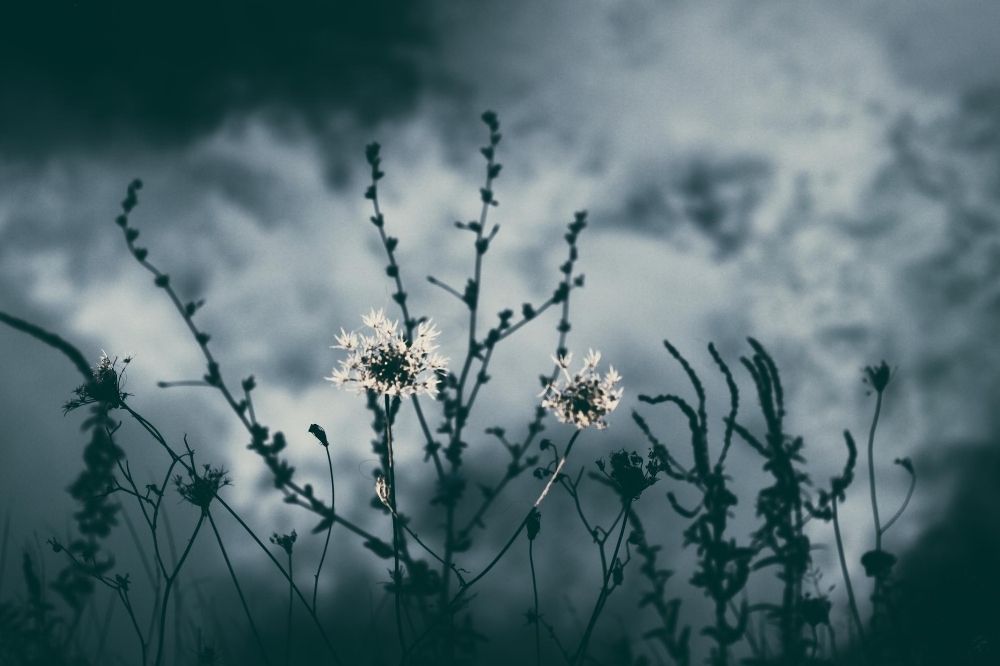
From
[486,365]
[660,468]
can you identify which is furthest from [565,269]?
[660,468]

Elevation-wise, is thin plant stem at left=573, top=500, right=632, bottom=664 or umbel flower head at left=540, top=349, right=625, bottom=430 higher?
umbel flower head at left=540, top=349, right=625, bottom=430

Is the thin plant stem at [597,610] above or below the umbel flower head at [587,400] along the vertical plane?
below

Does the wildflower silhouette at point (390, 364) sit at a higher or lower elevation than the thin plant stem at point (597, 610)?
higher

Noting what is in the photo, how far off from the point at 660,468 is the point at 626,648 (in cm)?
147

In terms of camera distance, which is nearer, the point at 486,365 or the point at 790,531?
the point at 790,531

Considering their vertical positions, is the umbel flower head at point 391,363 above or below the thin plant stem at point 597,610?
above

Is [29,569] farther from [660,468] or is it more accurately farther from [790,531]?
[790,531]

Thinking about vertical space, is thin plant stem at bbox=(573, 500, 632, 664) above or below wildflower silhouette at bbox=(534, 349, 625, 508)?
below

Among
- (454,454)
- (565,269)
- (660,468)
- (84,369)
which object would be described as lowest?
(84,369)

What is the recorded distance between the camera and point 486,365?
5.65 meters

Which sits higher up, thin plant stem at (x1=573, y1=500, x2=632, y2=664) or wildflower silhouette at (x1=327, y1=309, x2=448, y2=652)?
wildflower silhouette at (x1=327, y1=309, x2=448, y2=652)

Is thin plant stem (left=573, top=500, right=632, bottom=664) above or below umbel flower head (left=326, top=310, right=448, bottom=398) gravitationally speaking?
below

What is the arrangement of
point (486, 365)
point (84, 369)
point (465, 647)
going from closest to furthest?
point (84, 369), point (465, 647), point (486, 365)

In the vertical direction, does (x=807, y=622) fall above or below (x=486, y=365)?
below
